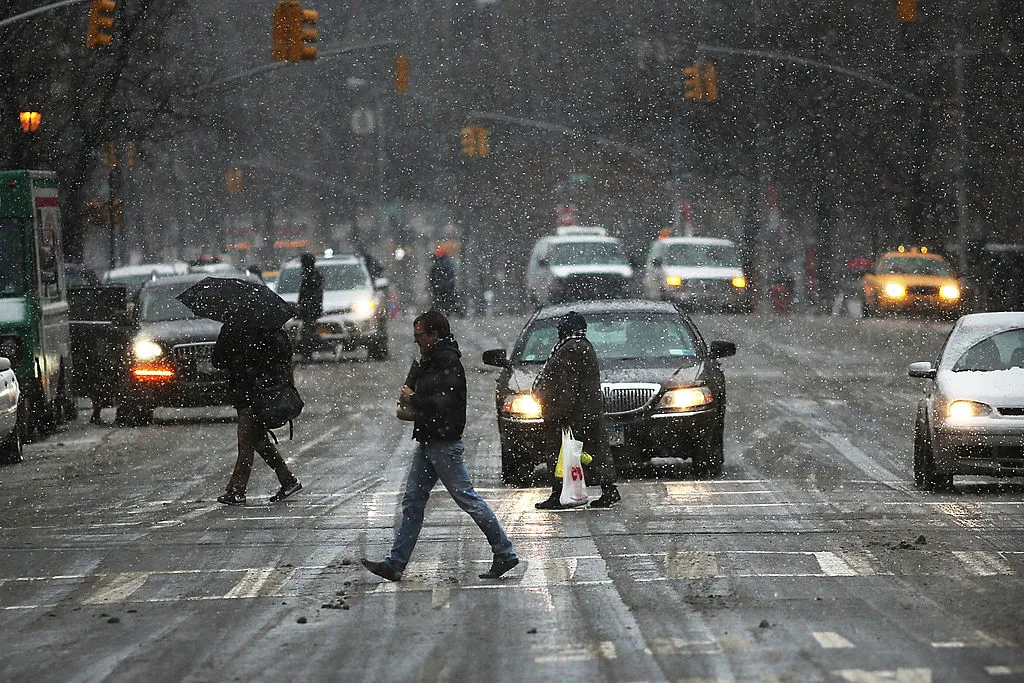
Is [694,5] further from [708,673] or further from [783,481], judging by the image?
[708,673]

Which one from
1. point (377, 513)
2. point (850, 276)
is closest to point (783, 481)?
point (377, 513)

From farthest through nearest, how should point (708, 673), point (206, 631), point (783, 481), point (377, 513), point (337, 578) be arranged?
point (783, 481)
point (377, 513)
point (337, 578)
point (206, 631)
point (708, 673)

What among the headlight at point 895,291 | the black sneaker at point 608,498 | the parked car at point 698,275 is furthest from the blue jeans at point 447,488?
the headlight at point 895,291

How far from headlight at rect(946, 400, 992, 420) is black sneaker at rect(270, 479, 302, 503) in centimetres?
512

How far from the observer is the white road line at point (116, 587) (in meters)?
10.9

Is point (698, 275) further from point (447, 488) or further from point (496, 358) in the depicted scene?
point (447, 488)

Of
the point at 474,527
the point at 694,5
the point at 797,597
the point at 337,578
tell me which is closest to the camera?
the point at 797,597

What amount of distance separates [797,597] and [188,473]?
9.49m

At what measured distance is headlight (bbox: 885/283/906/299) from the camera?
153 feet

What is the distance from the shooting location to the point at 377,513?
49.0 ft

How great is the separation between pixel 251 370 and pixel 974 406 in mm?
5627

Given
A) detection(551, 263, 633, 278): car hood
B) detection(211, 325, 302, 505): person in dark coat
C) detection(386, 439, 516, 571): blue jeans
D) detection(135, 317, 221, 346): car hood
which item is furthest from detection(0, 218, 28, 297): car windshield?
detection(551, 263, 633, 278): car hood

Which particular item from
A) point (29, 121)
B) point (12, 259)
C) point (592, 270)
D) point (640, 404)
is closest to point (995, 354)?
point (640, 404)

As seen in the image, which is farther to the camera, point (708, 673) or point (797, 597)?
point (797, 597)
